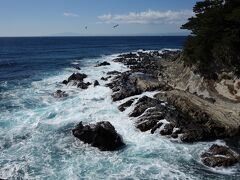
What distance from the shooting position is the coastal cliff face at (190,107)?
28781 millimetres

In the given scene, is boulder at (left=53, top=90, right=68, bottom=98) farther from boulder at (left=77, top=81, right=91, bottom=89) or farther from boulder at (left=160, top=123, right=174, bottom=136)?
boulder at (left=160, top=123, right=174, bottom=136)

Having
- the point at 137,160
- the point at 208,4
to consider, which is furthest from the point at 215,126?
the point at 208,4

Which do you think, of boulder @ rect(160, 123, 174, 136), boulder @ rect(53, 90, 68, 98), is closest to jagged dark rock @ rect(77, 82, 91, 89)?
boulder @ rect(53, 90, 68, 98)

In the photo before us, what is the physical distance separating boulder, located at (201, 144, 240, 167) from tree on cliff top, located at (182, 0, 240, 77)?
1168cm

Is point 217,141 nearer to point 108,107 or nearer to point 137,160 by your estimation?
point 137,160

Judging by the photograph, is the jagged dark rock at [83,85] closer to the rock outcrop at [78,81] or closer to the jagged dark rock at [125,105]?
the rock outcrop at [78,81]

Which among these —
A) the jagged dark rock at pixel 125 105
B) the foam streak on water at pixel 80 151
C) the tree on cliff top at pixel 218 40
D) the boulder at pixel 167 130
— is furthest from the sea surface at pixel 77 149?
the tree on cliff top at pixel 218 40

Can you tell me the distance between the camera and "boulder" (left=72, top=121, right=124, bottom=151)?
27281 millimetres

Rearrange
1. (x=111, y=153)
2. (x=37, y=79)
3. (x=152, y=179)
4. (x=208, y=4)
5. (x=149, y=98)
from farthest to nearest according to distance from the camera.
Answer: (x=37, y=79), (x=208, y=4), (x=149, y=98), (x=111, y=153), (x=152, y=179)

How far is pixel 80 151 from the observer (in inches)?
1057

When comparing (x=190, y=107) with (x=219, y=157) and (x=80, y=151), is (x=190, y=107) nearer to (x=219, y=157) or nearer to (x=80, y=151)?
(x=219, y=157)

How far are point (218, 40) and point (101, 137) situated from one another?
61.0 feet

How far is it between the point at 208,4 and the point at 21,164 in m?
29.6

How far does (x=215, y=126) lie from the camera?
2884cm
